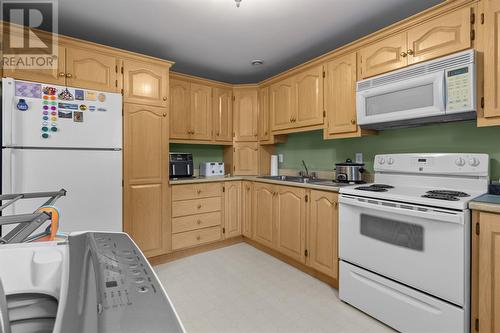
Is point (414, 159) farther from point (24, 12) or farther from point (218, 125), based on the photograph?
point (24, 12)

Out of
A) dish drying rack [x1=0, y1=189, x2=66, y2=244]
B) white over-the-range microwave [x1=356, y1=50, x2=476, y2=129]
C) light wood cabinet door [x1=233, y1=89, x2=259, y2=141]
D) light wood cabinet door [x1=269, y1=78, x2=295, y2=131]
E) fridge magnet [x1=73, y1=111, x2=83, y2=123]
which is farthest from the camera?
light wood cabinet door [x1=233, y1=89, x2=259, y2=141]

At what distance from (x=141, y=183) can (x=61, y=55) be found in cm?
131

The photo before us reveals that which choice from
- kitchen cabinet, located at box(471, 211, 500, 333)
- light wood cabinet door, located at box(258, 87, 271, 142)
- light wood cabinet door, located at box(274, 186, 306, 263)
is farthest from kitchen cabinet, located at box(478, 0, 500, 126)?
light wood cabinet door, located at box(258, 87, 271, 142)

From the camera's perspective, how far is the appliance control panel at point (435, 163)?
1751 millimetres

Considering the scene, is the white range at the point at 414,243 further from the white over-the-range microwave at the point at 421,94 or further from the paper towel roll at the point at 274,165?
the paper towel roll at the point at 274,165

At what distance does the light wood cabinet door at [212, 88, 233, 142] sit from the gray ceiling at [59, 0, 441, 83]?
51cm

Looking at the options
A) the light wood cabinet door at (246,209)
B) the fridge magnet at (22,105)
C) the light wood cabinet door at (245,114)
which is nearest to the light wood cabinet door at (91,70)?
the fridge magnet at (22,105)

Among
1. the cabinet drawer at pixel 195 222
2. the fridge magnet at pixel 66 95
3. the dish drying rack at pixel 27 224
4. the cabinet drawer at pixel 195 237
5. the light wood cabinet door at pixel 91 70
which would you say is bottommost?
the cabinet drawer at pixel 195 237

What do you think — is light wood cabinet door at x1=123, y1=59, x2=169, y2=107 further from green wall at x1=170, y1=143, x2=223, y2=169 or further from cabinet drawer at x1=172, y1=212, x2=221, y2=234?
cabinet drawer at x1=172, y1=212, x2=221, y2=234

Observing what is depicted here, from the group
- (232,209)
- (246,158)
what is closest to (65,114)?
(232,209)

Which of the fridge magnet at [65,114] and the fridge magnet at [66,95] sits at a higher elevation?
the fridge magnet at [66,95]

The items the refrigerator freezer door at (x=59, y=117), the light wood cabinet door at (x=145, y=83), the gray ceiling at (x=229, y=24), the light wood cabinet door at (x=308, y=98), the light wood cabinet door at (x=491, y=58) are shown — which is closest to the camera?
the light wood cabinet door at (x=491, y=58)

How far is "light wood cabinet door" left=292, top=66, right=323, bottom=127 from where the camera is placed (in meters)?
2.68

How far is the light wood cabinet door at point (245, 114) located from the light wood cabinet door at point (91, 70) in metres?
1.63
